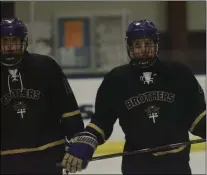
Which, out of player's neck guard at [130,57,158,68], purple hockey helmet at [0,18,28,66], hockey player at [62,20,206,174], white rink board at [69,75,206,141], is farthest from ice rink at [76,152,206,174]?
purple hockey helmet at [0,18,28,66]

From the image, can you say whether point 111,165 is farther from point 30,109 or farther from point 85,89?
point 30,109

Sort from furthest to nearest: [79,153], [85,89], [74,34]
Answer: [74,34] < [85,89] < [79,153]

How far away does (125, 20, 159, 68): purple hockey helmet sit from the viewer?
164 centimetres

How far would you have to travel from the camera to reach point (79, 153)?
154 centimetres

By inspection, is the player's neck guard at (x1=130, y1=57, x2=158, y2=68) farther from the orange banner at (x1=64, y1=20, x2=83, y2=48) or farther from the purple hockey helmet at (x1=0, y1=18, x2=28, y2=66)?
the orange banner at (x1=64, y1=20, x2=83, y2=48)

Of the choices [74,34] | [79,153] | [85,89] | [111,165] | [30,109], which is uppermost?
[74,34]

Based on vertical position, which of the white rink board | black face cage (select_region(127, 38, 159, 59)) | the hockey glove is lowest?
the white rink board

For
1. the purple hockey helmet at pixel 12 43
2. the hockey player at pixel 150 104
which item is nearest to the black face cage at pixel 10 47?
the purple hockey helmet at pixel 12 43

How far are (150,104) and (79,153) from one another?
31 centimetres

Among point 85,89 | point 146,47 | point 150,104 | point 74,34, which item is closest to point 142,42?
point 146,47

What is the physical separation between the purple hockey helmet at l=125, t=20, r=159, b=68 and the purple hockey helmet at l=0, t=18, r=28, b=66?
1.17 ft

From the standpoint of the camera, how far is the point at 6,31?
5.39 ft

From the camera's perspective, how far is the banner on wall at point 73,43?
3725 mm

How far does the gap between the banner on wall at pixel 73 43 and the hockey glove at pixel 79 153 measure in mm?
2099
